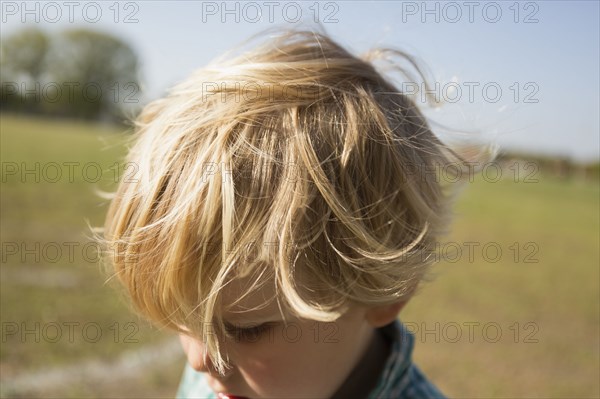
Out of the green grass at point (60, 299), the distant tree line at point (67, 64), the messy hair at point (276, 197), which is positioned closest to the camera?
the messy hair at point (276, 197)

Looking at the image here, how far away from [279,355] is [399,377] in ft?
1.62

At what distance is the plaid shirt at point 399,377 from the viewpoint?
175cm

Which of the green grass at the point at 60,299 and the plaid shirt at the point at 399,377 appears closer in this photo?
the plaid shirt at the point at 399,377

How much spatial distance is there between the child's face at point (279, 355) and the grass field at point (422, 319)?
1.68ft

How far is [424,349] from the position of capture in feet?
14.7

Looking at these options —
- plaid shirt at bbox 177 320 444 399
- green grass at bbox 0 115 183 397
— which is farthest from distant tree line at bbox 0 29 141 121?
plaid shirt at bbox 177 320 444 399

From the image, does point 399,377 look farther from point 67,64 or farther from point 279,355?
point 67,64

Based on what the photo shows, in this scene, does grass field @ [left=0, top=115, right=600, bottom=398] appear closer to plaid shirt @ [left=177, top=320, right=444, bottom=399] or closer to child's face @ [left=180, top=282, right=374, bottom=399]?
plaid shirt @ [left=177, top=320, right=444, bottom=399]

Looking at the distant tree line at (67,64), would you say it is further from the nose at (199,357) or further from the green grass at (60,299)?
the nose at (199,357)

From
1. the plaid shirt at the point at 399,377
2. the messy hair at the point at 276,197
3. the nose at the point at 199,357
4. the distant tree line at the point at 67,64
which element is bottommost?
the plaid shirt at the point at 399,377

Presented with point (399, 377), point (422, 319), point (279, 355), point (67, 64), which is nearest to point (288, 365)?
point (279, 355)

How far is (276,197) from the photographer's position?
4.63ft

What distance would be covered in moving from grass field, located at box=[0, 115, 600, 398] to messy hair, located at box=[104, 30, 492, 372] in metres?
0.44

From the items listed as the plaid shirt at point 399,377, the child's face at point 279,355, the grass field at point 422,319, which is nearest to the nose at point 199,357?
the child's face at point 279,355
